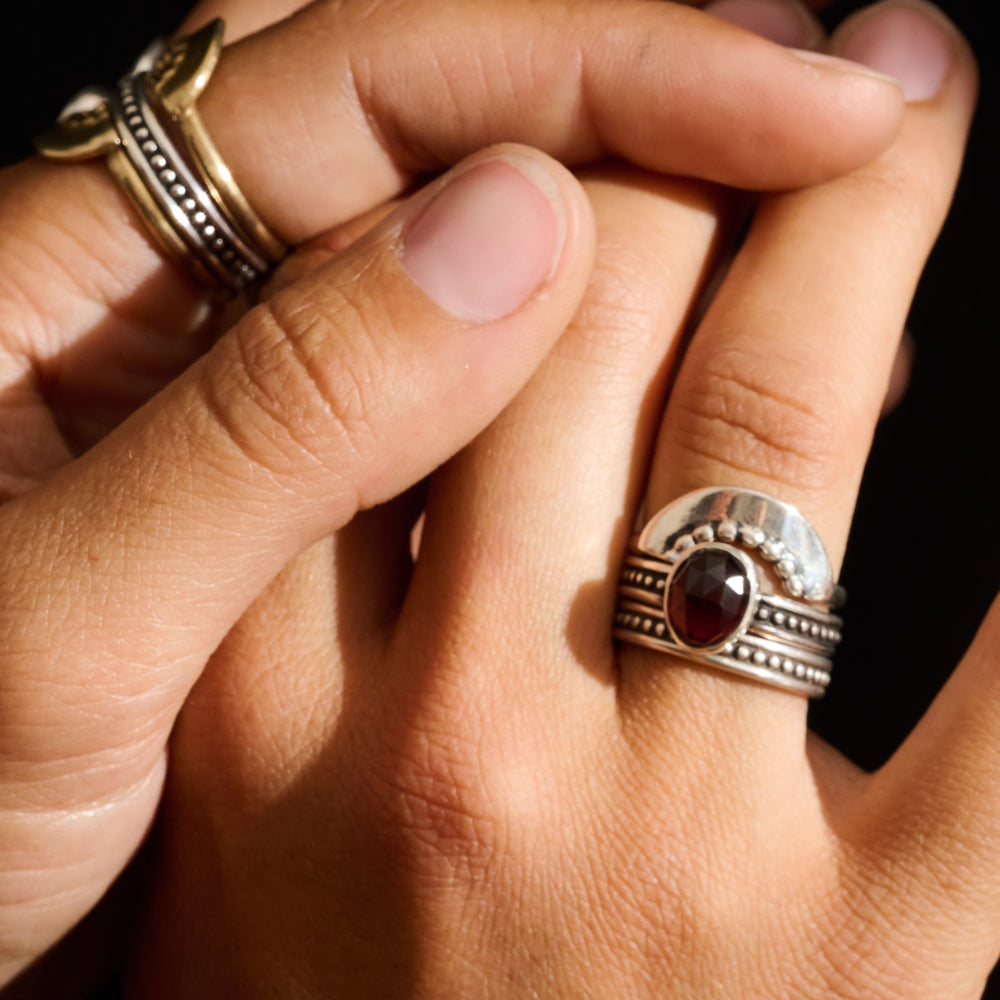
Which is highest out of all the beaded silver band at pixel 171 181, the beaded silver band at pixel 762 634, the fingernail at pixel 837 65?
the beaded silver band at pixel 171 181

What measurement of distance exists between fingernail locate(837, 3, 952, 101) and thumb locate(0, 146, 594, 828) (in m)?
0.56

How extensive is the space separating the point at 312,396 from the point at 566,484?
1.07 ft

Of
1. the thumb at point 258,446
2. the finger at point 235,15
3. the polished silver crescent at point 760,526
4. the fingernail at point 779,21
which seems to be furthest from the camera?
the finger at point 235,15

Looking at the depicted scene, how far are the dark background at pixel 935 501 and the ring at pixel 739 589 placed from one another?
16.2 inches

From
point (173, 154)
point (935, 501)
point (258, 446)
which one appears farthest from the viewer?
point (935, 501)

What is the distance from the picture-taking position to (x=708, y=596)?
970 millimetres

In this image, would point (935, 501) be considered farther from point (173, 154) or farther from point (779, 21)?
point (173, 154)

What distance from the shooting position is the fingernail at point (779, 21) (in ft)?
4.25

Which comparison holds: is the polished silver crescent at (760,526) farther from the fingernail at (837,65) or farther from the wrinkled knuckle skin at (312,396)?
the fingernail at (837,65)

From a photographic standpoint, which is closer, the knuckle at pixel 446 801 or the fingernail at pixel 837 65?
the knuckle at pixel 446 801

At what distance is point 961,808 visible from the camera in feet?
3.17

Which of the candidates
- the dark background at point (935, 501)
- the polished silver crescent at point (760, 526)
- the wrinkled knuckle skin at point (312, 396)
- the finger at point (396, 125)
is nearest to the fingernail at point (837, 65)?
the finger at point (396, 125)

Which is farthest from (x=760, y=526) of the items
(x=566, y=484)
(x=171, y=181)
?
(x=171, y=181)

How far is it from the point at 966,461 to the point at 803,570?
528 mm
